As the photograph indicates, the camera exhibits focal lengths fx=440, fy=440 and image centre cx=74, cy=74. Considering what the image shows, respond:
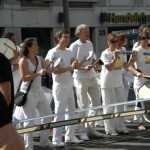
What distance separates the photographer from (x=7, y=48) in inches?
251

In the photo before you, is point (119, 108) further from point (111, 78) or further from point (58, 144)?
point (58, 144)

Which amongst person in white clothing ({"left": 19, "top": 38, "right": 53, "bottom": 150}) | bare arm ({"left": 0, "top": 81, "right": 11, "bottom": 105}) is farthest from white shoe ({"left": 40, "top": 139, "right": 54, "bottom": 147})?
bare arm ({"left": 0, "top": 81, "right": 11, "bottom": 105})

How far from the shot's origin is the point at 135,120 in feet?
27.6

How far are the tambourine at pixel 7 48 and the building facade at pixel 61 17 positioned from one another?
40.0 feet

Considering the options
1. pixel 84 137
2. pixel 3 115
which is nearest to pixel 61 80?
pixel 84 137

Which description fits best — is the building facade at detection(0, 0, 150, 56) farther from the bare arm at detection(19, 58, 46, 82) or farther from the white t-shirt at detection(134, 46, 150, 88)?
the bare arm at detection(19, 58, 46, 82)

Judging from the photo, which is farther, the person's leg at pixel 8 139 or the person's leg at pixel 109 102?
the person's leg at pixel 109 102

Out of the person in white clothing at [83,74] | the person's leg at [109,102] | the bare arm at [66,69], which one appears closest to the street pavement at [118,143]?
the person's leg at [109,102]

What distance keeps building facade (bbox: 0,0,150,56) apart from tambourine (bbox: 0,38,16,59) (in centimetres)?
1219

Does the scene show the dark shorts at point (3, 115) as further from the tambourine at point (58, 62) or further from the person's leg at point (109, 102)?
the person's leg at point (109, 102)

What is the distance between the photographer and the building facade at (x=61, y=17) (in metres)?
22.0

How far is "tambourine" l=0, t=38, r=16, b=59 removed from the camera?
6336 mm

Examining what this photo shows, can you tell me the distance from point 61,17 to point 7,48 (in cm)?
1734

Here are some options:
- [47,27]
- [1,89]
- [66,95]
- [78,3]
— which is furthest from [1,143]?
[78,3]
